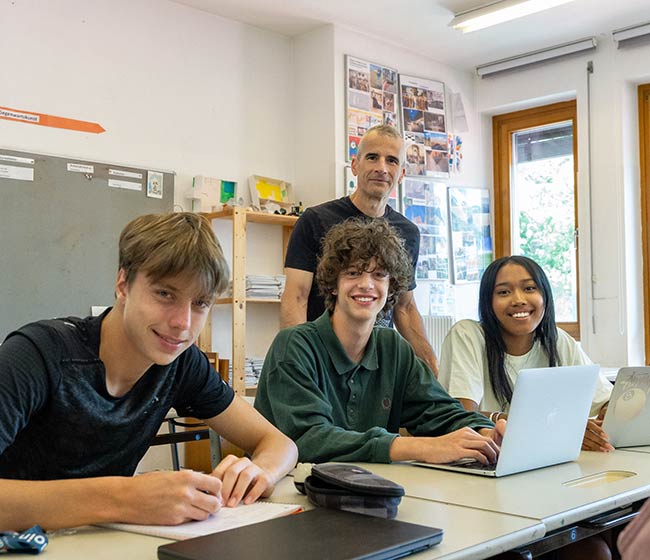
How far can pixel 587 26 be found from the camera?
191 inches

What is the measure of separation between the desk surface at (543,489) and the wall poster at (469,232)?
12.1 ft

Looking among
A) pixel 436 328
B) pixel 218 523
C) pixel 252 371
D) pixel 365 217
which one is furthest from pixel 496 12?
pixel 218 523

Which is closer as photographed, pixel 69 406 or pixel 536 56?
pixel 69 406

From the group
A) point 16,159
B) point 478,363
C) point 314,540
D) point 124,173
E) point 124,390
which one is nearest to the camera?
point 314,540

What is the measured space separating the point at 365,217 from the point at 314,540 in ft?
6.63

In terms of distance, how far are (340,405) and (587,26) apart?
3.76 m

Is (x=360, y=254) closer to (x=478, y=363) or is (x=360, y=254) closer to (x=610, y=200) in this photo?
(x=478, y=363)

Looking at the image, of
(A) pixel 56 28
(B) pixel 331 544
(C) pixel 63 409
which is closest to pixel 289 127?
(A) pixel 56 28

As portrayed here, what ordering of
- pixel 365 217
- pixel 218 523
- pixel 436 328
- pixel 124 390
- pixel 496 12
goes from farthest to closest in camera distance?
pixel 436 328 < pixel 496 12 < pixel 365 217 < pixel 124 390 < pixel 218 523

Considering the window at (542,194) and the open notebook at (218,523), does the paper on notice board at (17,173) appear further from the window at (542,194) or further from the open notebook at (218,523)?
the window at (542,194)

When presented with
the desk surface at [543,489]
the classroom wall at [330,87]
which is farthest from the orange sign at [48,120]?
the desk surface at [543,489]

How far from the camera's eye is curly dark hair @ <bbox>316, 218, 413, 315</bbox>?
2.05 metres

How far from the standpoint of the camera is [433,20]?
474 cm

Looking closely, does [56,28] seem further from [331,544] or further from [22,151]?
[331,544]
